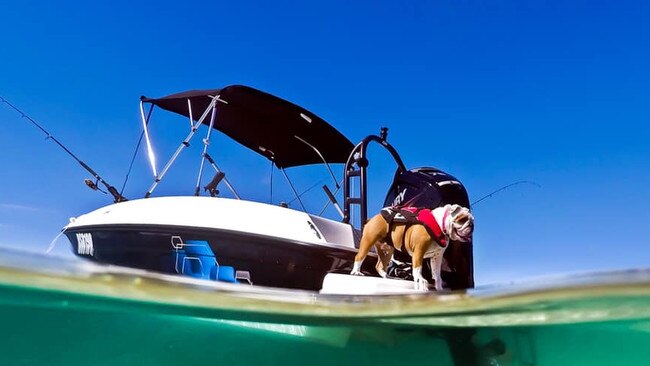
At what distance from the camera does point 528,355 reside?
4.21 m

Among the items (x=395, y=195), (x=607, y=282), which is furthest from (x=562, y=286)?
(x=395, y=195)

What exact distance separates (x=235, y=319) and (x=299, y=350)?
612 mm

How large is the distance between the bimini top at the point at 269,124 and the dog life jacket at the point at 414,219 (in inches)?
114

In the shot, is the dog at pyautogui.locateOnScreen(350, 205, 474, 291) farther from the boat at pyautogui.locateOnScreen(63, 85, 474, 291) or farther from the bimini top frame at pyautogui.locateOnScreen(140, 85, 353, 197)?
the bimini top frame at pyautogui.locateOnScreen(140, 85, 353, 197)

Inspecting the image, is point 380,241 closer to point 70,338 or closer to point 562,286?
point 562,286

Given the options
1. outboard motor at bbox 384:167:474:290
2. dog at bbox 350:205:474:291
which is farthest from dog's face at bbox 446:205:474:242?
outboard motor at bbox 384:167:474:290

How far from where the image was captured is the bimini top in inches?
273

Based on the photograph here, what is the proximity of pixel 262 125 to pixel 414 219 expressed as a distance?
361 cm

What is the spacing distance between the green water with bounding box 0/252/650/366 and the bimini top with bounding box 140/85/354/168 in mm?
3431

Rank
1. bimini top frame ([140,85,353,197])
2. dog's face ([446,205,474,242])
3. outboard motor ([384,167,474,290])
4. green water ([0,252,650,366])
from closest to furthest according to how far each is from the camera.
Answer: green water ([0,252,650,366]) < dog's face ([446,205,474,242]) < outboard motor ([384,167,474,290]) < bimini top frame ([140,85,353,197])

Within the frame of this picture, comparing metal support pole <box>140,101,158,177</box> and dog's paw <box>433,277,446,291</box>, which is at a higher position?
metal support pole <box>140,101,158,177</box>

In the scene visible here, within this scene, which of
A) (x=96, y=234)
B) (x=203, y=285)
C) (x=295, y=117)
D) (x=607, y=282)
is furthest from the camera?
A: (x=295, y=117)

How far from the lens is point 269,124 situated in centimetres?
764

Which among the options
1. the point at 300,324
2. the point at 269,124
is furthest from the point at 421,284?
the point at 269,124
